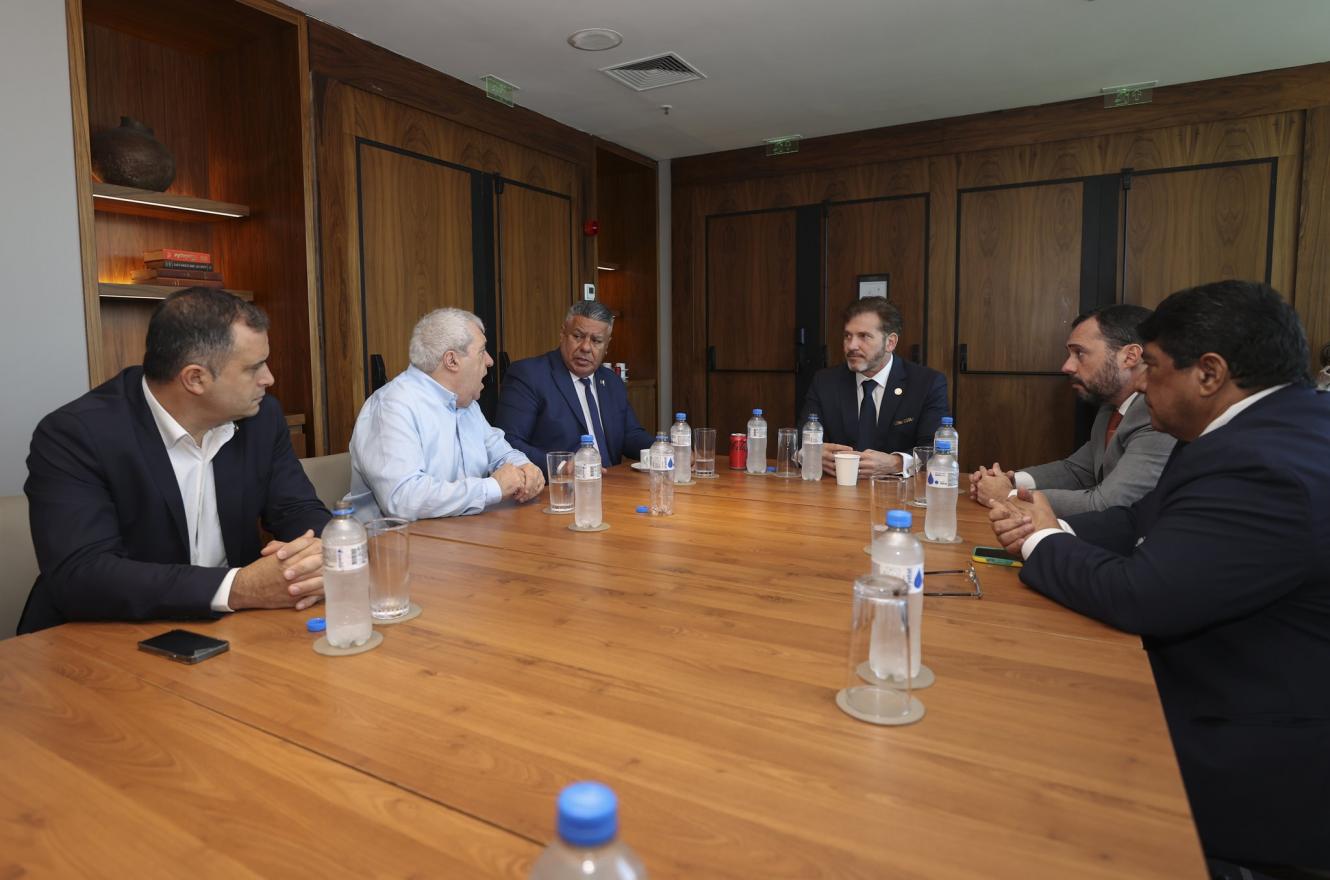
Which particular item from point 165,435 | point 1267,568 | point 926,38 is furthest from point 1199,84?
point 165,435

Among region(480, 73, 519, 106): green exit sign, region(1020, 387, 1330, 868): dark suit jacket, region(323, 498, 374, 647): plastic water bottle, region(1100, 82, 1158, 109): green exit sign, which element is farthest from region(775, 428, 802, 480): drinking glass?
region(1100, 82, 1158, 109): green exit sign

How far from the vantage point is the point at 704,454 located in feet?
10.2

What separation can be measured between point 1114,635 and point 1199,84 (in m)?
4.98

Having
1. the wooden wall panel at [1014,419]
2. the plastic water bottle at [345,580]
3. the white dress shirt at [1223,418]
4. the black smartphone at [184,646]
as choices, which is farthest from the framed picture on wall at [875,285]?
the black smartphone at [184,646]

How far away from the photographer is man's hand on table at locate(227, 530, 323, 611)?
145 centimetres

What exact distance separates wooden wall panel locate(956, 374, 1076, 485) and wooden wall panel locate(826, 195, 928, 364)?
579mm

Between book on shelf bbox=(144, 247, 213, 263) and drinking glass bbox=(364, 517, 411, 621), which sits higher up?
book on shelf bbox=(144, 247, 213, 263)

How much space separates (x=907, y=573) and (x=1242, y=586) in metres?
0.64

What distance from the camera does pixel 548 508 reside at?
2.48 metres

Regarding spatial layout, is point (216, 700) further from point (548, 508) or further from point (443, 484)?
point (548, 508)

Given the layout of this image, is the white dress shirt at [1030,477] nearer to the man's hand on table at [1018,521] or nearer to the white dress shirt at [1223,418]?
the man's hand on table at [1018,521]

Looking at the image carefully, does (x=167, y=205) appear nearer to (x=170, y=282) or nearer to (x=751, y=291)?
(x=170, y=282)

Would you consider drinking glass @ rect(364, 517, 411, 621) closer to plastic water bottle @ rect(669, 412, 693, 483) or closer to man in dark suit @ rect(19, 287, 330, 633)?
man in dark suit @ rect(19, 287, 330, 633)

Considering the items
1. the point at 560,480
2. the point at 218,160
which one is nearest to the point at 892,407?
the point at 560,480
